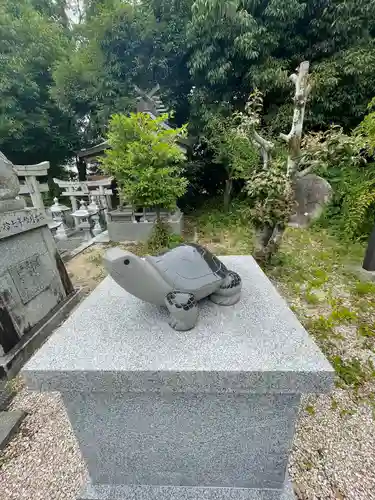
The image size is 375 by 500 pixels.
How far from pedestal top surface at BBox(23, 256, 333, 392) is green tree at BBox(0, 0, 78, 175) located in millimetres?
10133

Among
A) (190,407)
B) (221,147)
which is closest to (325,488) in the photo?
(190,407)

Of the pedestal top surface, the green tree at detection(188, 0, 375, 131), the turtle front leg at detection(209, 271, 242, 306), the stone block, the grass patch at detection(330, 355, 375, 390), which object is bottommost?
the grass patch at detection(330, 355, 375, 390)

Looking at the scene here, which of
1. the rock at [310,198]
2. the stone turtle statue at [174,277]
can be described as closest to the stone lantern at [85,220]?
the rock at [310,198]

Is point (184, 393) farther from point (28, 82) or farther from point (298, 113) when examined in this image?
point (28, 82)

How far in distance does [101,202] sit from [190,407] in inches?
285

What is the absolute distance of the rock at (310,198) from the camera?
20.3 feet

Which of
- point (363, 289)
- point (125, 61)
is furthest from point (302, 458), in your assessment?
point (125, 61)

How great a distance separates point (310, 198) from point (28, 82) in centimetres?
1021

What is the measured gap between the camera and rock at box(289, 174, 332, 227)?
6199mm

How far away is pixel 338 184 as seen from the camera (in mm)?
6195

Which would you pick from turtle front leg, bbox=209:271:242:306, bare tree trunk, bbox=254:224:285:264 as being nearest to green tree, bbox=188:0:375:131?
bare tree trunk, bbox=254:224:285:264

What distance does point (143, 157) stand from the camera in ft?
14.4

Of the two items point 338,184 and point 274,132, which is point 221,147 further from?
point 338,184

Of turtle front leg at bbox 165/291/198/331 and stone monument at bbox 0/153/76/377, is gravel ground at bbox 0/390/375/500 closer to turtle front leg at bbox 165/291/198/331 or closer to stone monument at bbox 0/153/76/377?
stone monument at bbox 0/153/76/377
